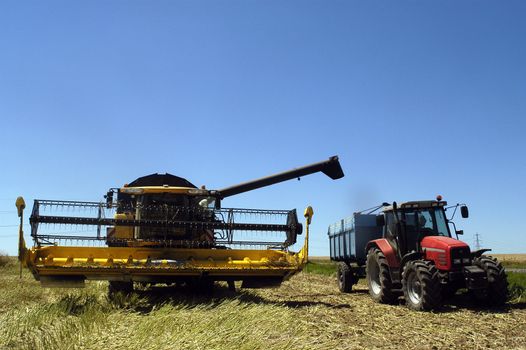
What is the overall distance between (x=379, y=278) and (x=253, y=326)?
18.0ft

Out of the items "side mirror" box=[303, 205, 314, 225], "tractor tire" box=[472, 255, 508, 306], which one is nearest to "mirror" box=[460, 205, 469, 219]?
"tractor tire" box=[472, 255, 508, 306]

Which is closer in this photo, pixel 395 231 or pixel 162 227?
pixel 162 227

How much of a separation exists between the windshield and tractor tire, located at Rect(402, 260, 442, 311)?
103 centimetres

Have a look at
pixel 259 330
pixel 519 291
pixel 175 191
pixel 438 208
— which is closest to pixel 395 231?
pixel 438 208

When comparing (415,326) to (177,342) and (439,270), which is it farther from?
(177,342)

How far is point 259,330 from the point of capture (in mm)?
5145

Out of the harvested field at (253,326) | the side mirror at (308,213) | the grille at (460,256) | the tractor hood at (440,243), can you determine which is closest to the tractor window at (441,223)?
the tractor hood at (440,243)

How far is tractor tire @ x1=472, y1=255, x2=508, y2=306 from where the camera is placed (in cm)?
828

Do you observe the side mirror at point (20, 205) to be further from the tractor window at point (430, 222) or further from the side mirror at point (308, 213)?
the tractor window at point (430, 222)

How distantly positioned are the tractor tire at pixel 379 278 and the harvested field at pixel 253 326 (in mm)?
427

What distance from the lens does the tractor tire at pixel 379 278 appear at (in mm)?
9625

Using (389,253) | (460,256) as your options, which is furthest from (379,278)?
(460,256)

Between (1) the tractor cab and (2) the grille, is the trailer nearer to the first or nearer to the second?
(1) the tractor cab

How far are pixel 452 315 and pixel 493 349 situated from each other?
2.27 metres
